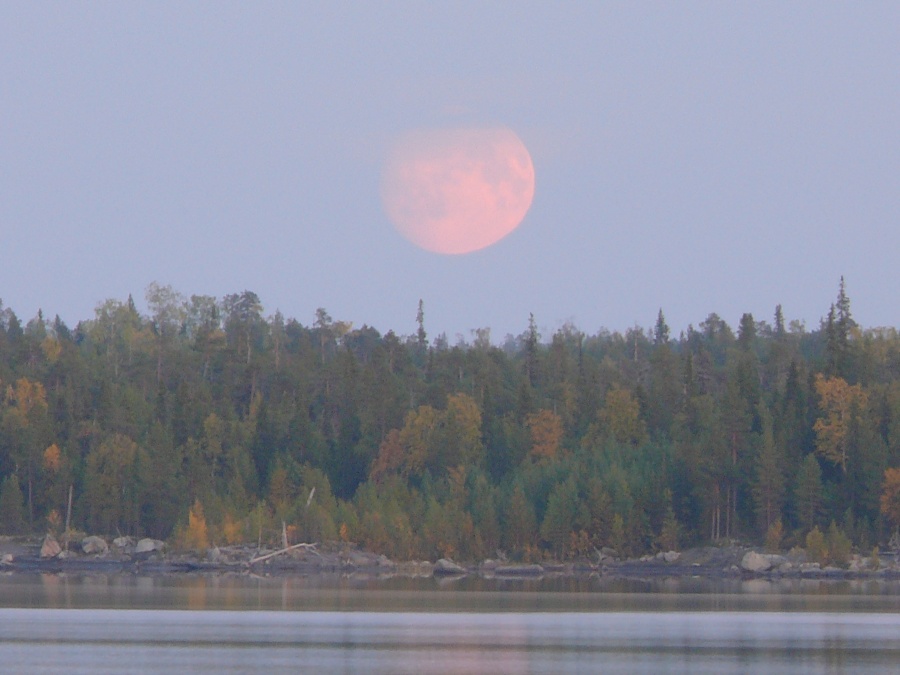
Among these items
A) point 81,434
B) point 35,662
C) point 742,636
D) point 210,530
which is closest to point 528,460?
point 210,530

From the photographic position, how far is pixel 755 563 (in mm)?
116250

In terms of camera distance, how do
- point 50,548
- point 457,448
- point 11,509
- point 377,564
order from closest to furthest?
point 377,564, point 50,548, point 11,509, point 457,448

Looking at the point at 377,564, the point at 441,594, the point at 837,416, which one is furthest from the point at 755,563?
the point at 441,594

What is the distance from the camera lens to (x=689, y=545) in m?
125

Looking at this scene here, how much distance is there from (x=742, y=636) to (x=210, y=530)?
82686mm

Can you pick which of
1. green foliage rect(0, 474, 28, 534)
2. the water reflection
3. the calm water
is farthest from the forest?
the calm water

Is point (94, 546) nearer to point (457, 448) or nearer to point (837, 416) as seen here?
point (457, 448)

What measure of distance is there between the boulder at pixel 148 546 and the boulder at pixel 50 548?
682 cm

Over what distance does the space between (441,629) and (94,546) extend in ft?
270

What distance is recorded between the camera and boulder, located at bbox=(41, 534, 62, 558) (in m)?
131

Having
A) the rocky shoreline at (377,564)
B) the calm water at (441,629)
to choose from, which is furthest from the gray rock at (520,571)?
the calm water at (441,629)

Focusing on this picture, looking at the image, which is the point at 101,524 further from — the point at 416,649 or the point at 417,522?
the point at 416,649

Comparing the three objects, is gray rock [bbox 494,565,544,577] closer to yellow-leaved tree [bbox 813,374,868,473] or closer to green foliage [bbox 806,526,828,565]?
green foliage [bbox 806,526,828,565]

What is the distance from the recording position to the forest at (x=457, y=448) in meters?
126
